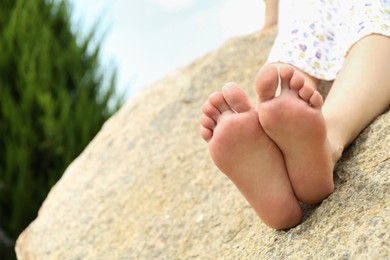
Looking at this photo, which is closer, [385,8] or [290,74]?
[290,74]

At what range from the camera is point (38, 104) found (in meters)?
4.11

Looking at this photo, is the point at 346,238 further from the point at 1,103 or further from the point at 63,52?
the point at 63,52

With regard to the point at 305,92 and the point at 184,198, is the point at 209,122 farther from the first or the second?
the point at 184,198

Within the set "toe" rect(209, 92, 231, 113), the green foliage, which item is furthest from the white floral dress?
the green foliage

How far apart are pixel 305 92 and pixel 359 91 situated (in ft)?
1.02

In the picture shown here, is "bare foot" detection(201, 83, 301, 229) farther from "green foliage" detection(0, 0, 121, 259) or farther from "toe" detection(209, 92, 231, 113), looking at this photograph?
"green foliage" detection(0, 0, 121, 259)

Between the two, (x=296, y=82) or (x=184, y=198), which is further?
(x=184, y=198)

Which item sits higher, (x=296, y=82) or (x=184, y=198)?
(x=296, y=82)

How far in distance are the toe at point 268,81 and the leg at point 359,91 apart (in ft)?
0.84

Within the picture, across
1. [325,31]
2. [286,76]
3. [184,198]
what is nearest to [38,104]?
[184,198]

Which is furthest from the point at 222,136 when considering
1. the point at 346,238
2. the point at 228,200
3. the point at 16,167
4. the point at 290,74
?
the point at 16,167

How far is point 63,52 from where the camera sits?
4.54 m

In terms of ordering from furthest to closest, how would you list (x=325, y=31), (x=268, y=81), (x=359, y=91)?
(x=325, y=31)
(x=359, y=91)
(x=268, y=81)

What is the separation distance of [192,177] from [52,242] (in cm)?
52
